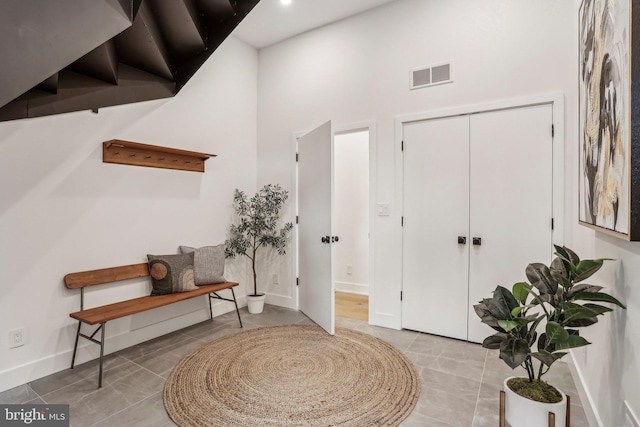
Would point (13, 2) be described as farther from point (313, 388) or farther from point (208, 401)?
point (313, 388)

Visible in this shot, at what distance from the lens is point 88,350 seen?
2676 mm

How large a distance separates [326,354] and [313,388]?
53 centimetres

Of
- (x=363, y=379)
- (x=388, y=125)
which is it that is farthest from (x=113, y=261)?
(x=388, y=125)

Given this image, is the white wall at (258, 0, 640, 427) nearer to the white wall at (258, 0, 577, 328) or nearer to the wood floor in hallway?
the white wall at (258, 0, 577, 328)

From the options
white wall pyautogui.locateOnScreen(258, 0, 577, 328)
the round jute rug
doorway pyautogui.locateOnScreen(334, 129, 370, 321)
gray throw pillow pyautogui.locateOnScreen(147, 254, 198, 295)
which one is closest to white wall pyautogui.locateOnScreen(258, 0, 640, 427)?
white wall pyautogui.locateOnScreen(258, 0, 577, 328)

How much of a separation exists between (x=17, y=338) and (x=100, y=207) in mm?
1077

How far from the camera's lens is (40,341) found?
2.41 meters

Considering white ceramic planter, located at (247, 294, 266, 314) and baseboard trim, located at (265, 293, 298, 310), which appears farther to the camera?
baseboard trim, located at (265, 293, 298, 310)

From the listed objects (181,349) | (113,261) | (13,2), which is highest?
(13,2)

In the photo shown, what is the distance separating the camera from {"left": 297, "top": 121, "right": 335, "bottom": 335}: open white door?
3.22 metres

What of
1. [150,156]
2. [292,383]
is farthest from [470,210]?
[150,156]

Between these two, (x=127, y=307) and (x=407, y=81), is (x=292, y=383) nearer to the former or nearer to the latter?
(x=127, y=307)

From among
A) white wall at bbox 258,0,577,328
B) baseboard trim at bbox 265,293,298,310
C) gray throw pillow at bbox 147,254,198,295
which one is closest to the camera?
white wall at bbox 258,0,577,328

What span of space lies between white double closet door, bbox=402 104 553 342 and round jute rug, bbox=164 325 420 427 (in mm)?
718
